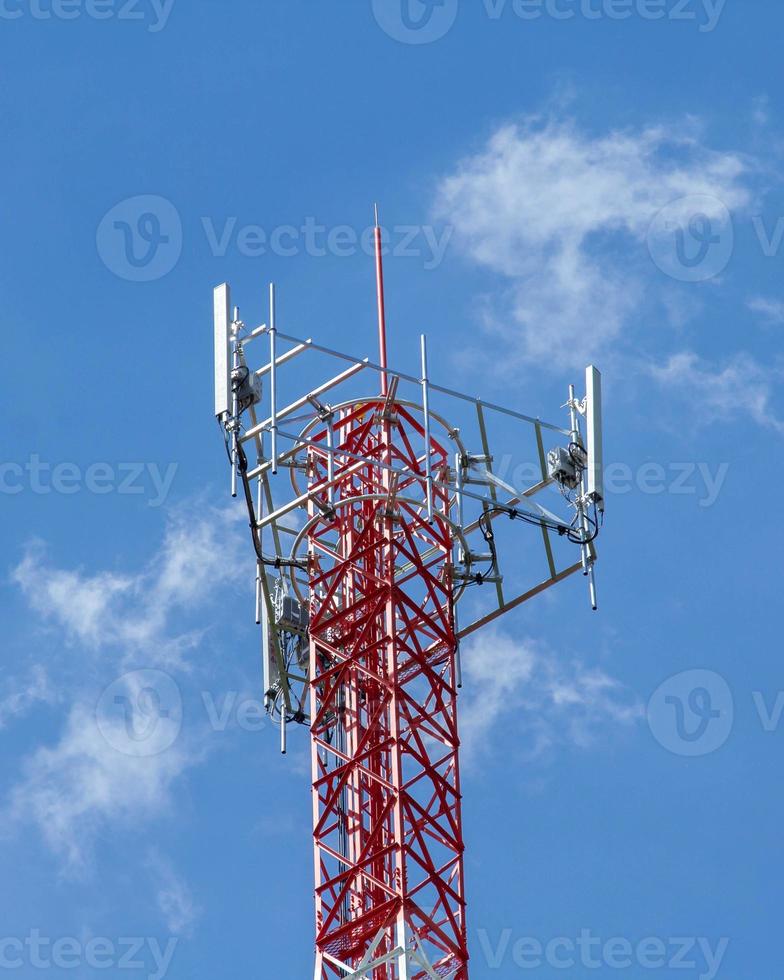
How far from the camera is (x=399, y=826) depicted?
103m

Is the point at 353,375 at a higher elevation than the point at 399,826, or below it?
higher

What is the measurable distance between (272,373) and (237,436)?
2.09m

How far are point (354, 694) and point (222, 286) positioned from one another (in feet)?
39.4

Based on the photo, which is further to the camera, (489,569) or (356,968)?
(489,569)

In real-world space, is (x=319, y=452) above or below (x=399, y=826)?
above

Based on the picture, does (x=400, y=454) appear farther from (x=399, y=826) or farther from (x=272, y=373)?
(x=399, y=826)

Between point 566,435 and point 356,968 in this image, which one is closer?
point 356,968

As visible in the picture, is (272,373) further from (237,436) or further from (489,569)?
(489,569)

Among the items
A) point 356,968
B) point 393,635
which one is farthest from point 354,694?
point 356,968

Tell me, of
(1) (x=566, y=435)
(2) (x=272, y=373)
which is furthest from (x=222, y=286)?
(1) (x=566, y=435)

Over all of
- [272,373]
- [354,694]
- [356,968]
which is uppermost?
[272,373]

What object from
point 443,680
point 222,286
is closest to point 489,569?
point 443,680

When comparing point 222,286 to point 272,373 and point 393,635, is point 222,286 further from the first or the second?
point 393,635

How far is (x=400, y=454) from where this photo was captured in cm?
10838
